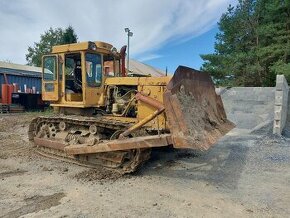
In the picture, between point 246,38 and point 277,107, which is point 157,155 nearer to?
point 277,107

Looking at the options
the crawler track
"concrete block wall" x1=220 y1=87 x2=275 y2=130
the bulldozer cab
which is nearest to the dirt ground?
the crawler track

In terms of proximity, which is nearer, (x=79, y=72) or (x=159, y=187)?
(x=159, y=187)

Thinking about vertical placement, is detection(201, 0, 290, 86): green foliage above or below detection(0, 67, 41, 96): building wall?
above

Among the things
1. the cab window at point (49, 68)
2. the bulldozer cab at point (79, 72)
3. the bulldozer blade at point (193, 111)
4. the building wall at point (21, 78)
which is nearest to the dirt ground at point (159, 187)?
the bulldozer blade at point (193, 111)

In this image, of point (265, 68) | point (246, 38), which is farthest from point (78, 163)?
point (246, 38)

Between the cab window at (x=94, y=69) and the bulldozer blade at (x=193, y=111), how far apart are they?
2264 mm

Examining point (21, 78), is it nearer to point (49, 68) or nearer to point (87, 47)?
point (49, 68)

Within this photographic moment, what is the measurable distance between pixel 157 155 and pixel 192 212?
3.44m

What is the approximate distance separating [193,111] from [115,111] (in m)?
2.03

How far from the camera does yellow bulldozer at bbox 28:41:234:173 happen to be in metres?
5.62

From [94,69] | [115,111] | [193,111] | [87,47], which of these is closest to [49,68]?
[94,69]

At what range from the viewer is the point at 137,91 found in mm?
6852

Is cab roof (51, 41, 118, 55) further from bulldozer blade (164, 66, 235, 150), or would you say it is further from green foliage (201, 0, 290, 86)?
green foliage (201, 0, 290, 86)

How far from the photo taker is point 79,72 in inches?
307
